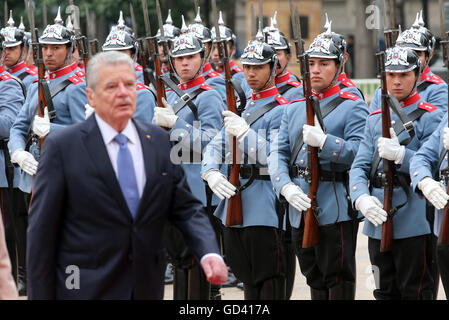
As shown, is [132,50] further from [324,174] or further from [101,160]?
[101,160]

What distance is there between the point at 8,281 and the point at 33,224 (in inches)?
16.3

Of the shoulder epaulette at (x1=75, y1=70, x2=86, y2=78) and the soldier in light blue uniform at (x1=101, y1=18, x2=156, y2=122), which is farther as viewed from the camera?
the shoulder epaulette at (x1=75, y1=70, x2=86, y2=78)

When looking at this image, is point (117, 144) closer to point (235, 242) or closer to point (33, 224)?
point (33, 224)

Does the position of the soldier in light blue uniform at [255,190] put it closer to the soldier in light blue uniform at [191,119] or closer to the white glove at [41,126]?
the soldier in light blue uniform at [191,119]

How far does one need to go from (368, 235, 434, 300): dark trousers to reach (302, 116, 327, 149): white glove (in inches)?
28.5

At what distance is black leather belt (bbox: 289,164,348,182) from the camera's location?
6.73 m

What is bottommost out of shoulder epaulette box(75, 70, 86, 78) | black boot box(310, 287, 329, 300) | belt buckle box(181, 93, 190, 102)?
black boot box(310, 287, 329, 300)

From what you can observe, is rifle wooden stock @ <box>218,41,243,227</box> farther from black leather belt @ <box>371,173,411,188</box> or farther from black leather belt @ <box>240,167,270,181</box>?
black leather belt @ <box>371,173,411,188</box>

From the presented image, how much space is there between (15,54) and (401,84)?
14.5 ft

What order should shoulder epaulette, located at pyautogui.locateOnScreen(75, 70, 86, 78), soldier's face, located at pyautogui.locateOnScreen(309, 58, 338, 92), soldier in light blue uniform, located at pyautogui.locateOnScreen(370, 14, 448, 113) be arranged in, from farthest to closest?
1. shoulder epaulette, located at pyautogui.locateOnScreen(75, 70, 86, 78)
2. soldier in light blue uniform, located at pyautogui.locateOnScreen(370, 14, 448, 113)
3. soldier's face, located at pyautogui.locateOnScreen(309, 58, 338, 92)

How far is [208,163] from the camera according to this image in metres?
7.10

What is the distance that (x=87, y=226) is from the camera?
447 cm

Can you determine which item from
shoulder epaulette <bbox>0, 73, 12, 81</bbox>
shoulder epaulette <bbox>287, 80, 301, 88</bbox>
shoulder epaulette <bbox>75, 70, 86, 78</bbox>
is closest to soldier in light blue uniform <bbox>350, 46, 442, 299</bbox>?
shoulder epaulette <bbox>287, 80, 301, 88</bbox>

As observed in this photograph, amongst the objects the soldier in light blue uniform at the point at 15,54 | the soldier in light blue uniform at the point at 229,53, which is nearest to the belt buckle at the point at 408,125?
the soldier in light blue uniform at the point at 229,53
